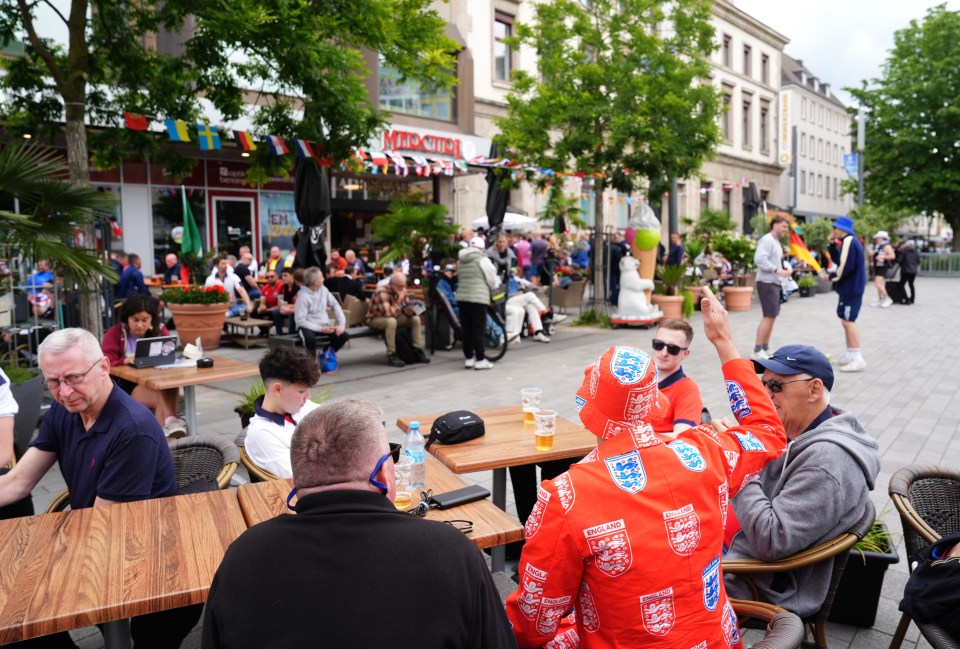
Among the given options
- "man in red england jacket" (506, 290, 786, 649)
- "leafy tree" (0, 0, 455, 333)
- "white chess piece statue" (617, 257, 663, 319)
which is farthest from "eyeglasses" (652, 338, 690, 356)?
"white chess piece statue" (617, 257, 663, 319)

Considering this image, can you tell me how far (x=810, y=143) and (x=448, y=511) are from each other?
194ft

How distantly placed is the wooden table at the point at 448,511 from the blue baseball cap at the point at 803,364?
121 centimetres

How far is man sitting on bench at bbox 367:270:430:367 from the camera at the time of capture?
10555 mm

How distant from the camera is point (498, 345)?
11.7 meters

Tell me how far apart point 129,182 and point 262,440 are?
15006mm

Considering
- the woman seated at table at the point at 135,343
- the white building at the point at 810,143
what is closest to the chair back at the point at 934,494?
the woman seated at table at the point at 135,343

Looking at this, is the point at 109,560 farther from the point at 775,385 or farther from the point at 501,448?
the point at 775,385

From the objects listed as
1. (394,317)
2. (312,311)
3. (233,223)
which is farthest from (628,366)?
(233,223)

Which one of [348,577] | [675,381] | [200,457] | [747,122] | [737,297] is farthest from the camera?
[747,122]

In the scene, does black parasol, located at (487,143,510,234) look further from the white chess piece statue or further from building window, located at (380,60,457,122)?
building window, located at (380,60,457,122)

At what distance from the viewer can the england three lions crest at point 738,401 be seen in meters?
2.50

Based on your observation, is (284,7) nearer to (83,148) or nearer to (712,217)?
(83,148)

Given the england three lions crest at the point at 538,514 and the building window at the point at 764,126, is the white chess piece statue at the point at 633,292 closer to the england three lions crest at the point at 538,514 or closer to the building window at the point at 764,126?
the england three lions crest at the point at 538,514

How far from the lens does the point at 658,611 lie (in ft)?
6.36
